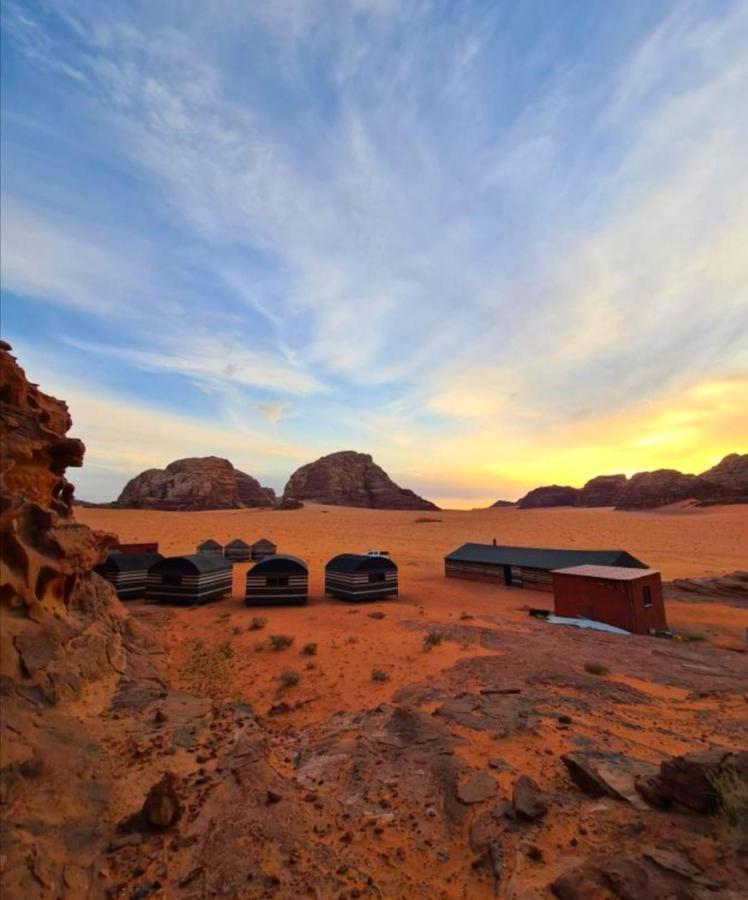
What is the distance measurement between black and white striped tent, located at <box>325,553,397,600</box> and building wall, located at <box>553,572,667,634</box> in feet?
30.6

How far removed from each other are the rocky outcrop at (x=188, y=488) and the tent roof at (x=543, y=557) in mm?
87662

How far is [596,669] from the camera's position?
14.2m

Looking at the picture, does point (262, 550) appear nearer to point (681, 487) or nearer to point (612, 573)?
point (612, 573)

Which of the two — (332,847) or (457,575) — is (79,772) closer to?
(332,847)

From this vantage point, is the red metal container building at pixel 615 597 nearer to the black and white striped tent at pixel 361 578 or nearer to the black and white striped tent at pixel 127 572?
the black and white striped tent at pixel 361 578

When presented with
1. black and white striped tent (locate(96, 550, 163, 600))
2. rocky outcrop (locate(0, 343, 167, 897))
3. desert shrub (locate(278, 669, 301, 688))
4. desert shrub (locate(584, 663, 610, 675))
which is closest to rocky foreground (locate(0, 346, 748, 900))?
rocky outcrop (locate(0, 343, 167, 897))

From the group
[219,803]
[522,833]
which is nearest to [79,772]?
[219,803]

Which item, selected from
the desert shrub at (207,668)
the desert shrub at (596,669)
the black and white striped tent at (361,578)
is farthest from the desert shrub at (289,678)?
the black and white striped tent at (361,578)

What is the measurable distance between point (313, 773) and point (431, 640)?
944 centimetres

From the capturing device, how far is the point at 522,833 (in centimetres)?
639

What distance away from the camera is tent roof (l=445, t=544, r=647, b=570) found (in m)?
28.3

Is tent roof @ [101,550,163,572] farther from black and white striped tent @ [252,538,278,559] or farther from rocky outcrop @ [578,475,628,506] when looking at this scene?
rocky outcrop @ [578,475,628,506]

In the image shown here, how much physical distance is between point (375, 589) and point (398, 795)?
18524 millimetres

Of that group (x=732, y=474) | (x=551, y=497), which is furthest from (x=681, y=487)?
(x=551, y=497)
